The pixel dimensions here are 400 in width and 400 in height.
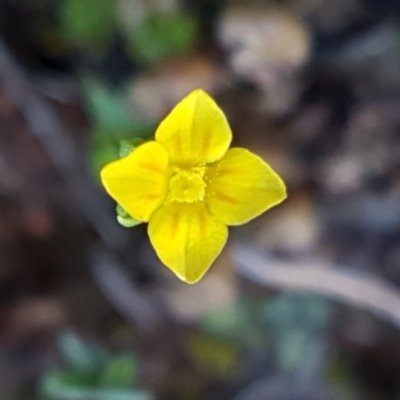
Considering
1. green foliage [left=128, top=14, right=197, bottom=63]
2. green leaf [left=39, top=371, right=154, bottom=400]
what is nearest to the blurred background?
green foliage [left=128, top=14, right=197, bottom=63]

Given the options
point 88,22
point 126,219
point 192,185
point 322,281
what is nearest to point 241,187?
point 192,185

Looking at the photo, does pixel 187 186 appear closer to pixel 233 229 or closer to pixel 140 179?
pixel 140 179

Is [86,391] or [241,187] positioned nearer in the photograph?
[241,187]

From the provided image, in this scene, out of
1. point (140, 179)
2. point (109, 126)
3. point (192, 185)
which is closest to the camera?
point (140, 179)

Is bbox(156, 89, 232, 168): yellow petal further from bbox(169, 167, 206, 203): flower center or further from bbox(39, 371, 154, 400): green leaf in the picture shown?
bbox(39, 371, 154, 400): green leaf

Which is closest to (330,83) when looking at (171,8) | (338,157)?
(338,157)

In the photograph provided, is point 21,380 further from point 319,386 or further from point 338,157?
point 338,157

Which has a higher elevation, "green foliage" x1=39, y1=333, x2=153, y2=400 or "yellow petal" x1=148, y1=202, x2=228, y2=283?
"yellow petal" x1=148, y1=202, x2=228, y2=283
